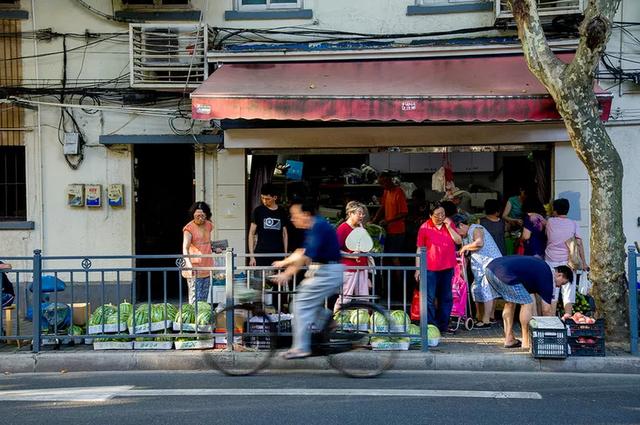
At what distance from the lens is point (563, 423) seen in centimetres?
559

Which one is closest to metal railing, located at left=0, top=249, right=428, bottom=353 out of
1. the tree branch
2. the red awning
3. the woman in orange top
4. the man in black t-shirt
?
the woman in orange top

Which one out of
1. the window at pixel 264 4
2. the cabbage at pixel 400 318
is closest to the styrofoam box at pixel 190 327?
the cabbage at pixel 400 318

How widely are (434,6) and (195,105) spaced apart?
4.31m

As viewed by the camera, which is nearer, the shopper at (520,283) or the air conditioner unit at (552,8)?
the shopper at (520,283)

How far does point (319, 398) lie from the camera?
6.30 metres

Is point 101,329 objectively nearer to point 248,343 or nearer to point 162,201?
point 248,343

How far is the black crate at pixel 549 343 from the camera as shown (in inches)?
294

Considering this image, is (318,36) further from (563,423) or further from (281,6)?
(563,423)

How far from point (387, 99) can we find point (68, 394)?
5277 millimetres

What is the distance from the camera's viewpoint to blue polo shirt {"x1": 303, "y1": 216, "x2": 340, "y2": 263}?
664 centimetres

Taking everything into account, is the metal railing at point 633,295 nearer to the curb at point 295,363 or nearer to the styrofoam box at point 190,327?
the curb at point 295,363

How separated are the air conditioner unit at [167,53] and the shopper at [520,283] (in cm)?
556

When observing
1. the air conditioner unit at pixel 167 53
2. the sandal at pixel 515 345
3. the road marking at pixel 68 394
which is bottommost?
the road marking at pixel 68 394

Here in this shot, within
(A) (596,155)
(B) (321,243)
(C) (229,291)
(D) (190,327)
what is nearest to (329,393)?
(B) (321,243)
